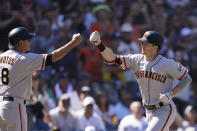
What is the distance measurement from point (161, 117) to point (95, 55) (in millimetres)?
4786

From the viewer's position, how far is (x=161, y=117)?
6.89 meters

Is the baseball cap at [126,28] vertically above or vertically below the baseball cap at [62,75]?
above

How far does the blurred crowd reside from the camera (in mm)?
9914

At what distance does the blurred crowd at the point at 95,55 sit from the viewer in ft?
32.5

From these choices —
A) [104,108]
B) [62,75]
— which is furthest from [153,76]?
[62,75]

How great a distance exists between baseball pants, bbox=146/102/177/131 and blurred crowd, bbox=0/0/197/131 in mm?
2216

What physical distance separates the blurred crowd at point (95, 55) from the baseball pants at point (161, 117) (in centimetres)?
222

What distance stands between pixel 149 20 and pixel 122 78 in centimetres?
196

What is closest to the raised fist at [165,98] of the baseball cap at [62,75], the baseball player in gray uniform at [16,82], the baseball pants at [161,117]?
the baseball pants at [161,117]

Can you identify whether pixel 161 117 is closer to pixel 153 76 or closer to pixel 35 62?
pixel 153 76

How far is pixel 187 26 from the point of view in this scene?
1327 cm

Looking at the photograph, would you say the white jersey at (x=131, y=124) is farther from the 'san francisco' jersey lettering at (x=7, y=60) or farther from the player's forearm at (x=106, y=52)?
the 'san francisco' jersey lettering at (x=7, y=60)

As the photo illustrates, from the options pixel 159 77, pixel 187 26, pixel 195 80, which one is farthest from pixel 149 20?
pixel 159 77

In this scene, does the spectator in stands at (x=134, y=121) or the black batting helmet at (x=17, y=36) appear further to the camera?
the spectator in stands at (x=134, y=121)
